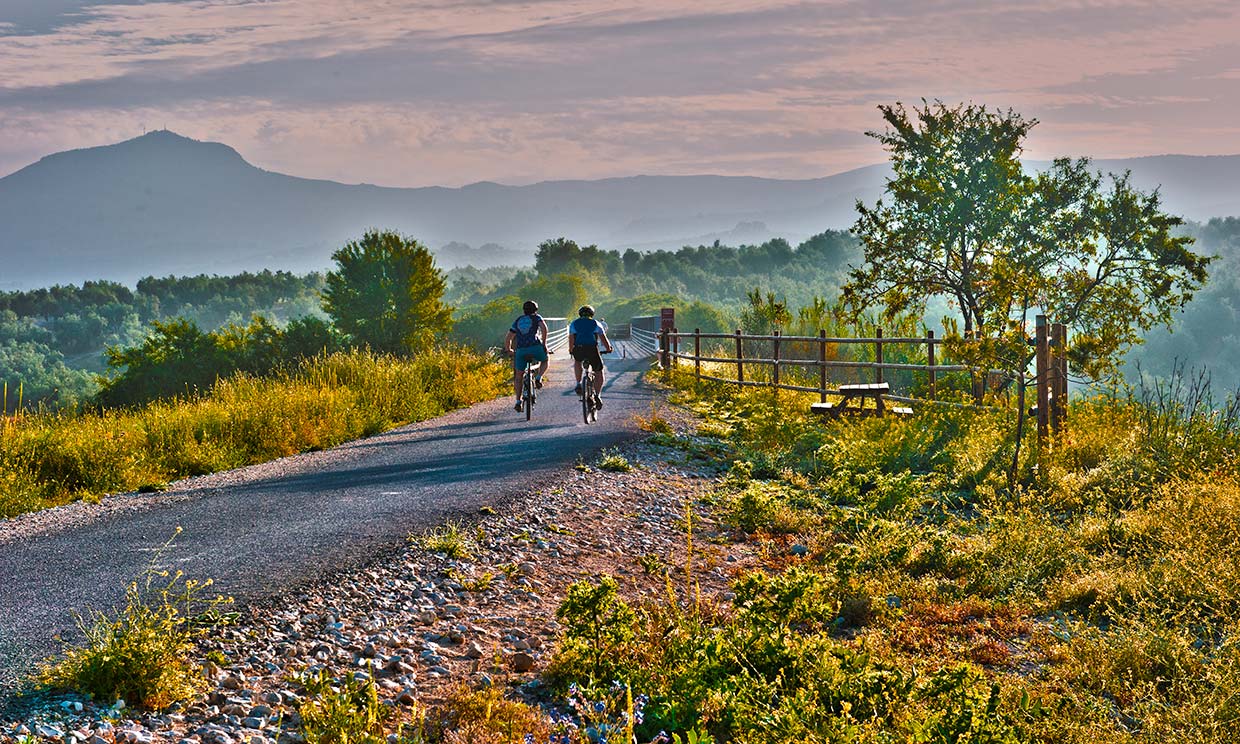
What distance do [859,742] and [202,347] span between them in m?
36.6

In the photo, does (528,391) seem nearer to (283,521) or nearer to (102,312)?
(283,521)

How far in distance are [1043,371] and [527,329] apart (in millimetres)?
6985

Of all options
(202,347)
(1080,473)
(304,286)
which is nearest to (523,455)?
(1080,473)

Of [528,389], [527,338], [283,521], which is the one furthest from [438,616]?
[528,389]

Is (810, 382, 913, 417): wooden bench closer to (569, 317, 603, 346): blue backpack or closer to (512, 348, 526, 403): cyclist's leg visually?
(569, 317, 603, 346): blue backpack

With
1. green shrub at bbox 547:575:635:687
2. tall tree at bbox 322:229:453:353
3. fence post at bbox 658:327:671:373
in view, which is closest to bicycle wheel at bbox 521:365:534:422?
green shrub at bbox 547:575:635:687

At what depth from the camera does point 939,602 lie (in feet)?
21.8

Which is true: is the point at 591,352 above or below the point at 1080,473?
above

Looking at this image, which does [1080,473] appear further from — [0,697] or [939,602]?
[0,697]

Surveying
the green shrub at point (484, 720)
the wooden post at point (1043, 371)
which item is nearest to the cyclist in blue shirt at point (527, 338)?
the wooden post at point (1043, 371)

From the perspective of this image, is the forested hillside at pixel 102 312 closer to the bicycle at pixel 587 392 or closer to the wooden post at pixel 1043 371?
the bicycle at pixel 587 392

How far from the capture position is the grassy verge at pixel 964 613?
451 cm

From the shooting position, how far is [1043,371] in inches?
440

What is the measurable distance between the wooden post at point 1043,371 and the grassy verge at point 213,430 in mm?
9249
